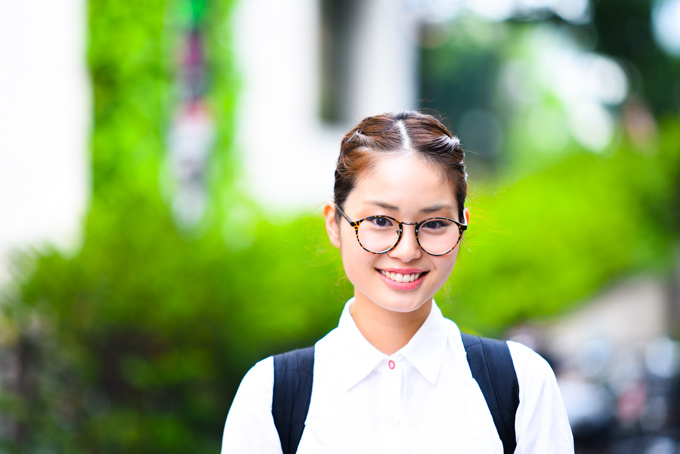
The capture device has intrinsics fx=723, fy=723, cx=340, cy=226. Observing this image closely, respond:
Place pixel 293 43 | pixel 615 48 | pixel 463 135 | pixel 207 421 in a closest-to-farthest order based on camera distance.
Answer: pixel 207 421 < pixel 293 43 < pixel 615 48 < pixel 463 135

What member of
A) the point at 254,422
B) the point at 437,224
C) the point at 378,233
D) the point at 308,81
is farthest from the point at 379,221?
the point at 308,81

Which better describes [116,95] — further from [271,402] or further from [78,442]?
[271,402]

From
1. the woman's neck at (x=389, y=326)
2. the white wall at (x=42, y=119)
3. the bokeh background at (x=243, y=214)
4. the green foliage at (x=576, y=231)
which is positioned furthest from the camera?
the green foliage at (x=576, y=231)

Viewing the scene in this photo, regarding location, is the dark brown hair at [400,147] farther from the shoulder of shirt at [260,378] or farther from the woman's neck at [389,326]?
the shoulder of shirt at [260,378]

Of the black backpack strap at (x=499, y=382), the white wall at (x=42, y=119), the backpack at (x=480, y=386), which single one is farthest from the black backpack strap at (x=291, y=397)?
the white wall at (x=42, y=119)

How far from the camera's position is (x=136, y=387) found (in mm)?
4293

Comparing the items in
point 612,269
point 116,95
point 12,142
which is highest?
point 116,95

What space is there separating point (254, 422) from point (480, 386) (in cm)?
52

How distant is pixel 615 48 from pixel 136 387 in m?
11.0

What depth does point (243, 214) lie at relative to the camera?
704cm

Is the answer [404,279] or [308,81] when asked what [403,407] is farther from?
[308,81]

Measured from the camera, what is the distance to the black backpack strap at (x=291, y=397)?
5.36 feet

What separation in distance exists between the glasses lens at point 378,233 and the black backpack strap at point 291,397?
0.32m

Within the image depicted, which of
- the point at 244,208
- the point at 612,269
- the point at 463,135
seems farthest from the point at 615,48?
the point at 463,135
